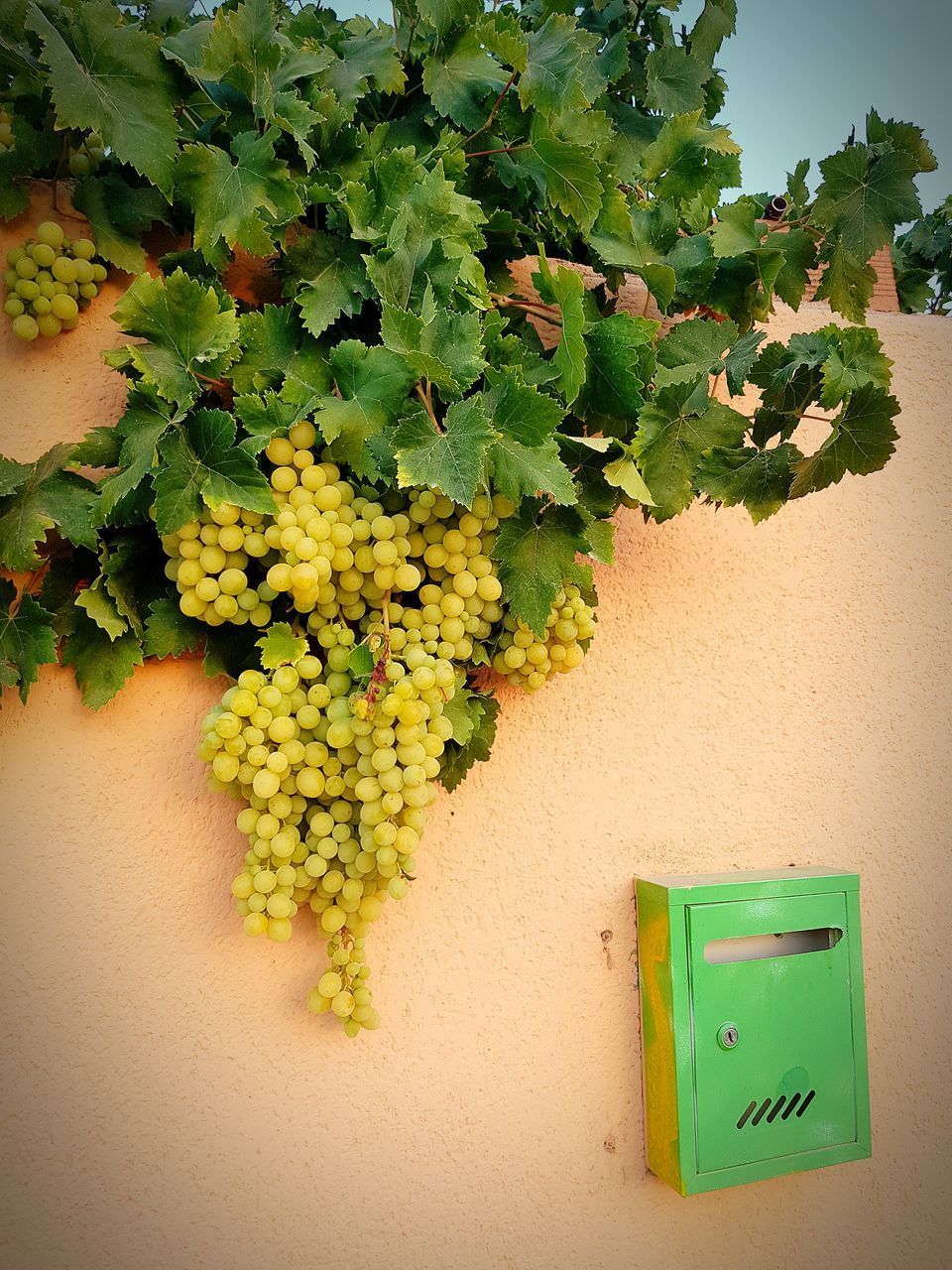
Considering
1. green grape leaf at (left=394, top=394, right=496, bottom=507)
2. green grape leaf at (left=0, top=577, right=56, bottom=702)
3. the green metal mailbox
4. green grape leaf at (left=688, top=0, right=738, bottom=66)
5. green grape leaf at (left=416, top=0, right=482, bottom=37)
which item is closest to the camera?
green grape leaf at (left=394, top=394, right=496, bottom=507)

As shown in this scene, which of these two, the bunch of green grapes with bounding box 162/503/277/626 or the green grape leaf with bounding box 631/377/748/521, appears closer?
the bunch of green grapes with bounding box 162/503/277/626

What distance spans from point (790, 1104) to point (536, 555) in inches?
40.7

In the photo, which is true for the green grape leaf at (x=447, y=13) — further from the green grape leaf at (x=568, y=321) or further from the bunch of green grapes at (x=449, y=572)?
the bunch of green grapes at (x=449, y=572)

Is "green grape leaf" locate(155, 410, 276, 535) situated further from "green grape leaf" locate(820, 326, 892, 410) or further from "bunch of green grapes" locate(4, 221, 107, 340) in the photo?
"green grape leaf" locate(820, 326, 892, 410)

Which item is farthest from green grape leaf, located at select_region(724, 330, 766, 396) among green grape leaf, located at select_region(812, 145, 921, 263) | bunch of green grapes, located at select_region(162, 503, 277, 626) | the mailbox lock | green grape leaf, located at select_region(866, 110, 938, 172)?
the mailbox lock

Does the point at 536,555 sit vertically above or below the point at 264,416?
below

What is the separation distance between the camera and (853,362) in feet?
4.09

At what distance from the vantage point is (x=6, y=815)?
3.50 ft

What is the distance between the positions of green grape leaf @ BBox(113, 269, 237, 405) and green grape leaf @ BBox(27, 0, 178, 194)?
18 centimetres

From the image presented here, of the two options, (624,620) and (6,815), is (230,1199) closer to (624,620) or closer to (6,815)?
(6,815)

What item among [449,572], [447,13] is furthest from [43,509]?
[447,13]

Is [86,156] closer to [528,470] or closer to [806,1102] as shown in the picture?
[528,470]

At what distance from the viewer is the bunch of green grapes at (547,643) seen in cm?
117

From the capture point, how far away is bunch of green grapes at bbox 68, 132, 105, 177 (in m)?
1.12
